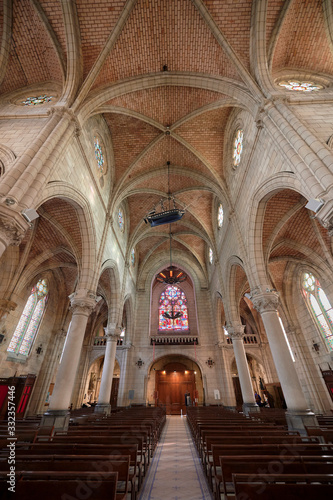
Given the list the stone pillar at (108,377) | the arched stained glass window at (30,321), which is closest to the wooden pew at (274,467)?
the stone pillar at (108,377)

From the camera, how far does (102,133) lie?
38.4ft

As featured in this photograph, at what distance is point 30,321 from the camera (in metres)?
14.3

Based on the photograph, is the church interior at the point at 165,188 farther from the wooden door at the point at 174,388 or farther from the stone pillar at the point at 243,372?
the wooden door at the point at 174,388

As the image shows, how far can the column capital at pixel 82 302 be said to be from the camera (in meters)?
8.51

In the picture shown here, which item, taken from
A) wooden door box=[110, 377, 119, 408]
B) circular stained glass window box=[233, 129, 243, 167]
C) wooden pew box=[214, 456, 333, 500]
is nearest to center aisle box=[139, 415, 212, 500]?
wooden pew box=[214, 456, 333, 500]

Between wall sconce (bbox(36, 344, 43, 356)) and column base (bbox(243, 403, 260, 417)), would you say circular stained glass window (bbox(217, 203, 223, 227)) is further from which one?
wall sconce (bbox(36, 344, 43, 356))

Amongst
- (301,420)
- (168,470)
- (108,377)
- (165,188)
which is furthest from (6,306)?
(301,420)

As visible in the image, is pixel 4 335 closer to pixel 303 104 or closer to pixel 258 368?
pixel 303 104

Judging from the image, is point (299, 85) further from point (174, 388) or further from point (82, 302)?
point (174, 388)

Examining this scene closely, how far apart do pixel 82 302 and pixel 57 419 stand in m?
3.54

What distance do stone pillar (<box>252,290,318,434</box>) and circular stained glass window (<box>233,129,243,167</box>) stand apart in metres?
6.56

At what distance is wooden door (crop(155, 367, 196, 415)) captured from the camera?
20.0 meters

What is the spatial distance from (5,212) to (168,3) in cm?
990

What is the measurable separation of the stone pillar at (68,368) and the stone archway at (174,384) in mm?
13486
